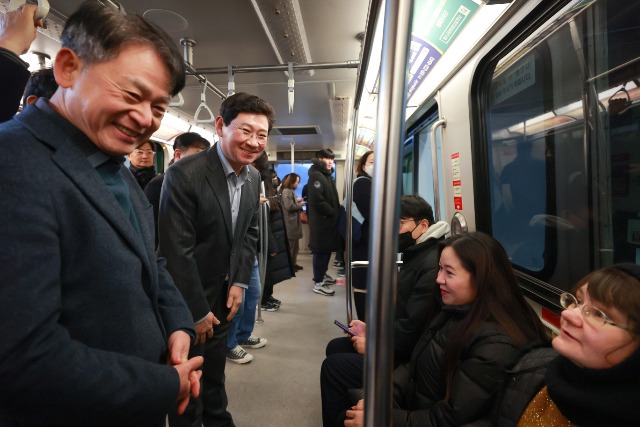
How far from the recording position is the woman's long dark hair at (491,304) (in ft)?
4.00

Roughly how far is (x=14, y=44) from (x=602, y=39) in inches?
70.8

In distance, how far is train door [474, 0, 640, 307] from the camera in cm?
110

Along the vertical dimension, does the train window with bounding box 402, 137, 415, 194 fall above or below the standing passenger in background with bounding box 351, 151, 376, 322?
above

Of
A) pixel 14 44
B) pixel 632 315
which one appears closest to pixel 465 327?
pixel 632 315

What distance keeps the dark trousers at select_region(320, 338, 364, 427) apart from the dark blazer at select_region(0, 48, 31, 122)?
161 cm

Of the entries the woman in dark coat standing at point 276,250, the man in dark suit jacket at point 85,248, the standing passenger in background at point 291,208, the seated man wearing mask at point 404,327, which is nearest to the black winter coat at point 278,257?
the woman in dark coat standing at point 276,250

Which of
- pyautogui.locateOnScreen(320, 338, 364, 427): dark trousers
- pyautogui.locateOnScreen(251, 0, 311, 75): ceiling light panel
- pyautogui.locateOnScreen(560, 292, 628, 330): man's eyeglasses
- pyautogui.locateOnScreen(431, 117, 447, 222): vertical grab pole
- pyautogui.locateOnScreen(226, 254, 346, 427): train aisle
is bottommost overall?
pyautogui.locateOnScreen(226, 254, 346, 427): train aisle

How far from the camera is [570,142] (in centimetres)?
134

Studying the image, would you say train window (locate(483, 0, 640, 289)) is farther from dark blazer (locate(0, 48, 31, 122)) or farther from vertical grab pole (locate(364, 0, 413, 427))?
dark blazer (locate(0, 48, 31, 122))

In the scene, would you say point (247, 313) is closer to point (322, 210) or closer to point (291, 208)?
Answer: point (322, 210)

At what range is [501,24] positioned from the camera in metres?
1.63

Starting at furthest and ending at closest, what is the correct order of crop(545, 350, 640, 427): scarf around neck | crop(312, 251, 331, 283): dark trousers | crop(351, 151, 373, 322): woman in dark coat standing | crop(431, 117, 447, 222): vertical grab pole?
crop(312, 251, 331, 283): dark trousers → crop(351, 151, 373, 322): woman in dark coat standing → crop(431, 117, 447, 222): vertical grab pole → crop(545, 350, 640, 427): scarf around neck

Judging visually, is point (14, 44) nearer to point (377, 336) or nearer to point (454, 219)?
point (377, 336)

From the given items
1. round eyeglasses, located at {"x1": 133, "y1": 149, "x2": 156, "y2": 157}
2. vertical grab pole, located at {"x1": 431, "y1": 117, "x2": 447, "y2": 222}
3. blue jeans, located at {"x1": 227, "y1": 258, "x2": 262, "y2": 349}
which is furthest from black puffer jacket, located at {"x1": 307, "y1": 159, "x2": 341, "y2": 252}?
round eyeglasses, located at {"x1": 133, "y1": 149, "x2": 156, "y2": 157}
